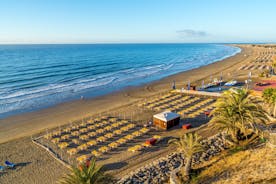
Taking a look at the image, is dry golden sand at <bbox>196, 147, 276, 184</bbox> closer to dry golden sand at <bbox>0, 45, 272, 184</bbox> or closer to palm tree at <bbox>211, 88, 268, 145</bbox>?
palm tree at <bbox>211, 88, 268, 145</bbox>

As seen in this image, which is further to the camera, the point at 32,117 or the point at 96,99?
the point at 96,99

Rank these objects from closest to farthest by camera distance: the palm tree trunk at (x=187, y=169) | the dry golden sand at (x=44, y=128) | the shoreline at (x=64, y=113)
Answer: the palm tree trunk at (x=187, y=169), the dry golden sand at (x=44, y=128), the shoreline at (x=64, y=113)

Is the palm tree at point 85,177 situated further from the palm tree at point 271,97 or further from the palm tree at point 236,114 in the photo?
the palm tree at point 271,97

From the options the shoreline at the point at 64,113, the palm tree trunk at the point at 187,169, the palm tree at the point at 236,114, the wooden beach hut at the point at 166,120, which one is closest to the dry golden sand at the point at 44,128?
the shoreline at the point at 64,113

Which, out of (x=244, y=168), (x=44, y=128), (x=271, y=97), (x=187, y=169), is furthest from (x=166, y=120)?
(x=44, y=128)

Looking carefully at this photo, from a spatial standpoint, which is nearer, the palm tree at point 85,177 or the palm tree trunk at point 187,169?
the palm tree at point 85,177

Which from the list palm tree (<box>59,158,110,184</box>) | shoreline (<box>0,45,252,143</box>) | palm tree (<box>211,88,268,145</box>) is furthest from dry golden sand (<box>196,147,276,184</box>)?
shoreline (<box>0,45,252,143</box>)

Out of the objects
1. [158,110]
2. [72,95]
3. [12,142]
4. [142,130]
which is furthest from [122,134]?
[72,95]

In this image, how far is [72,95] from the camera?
36.3 meters

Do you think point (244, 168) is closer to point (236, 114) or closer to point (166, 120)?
point (236, 114)

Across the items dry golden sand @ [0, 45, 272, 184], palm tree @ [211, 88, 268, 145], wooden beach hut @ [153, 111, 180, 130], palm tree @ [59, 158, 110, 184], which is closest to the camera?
palm tree @ [59, 158, 110, 184]

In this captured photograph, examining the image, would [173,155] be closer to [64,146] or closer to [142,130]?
[142,130]

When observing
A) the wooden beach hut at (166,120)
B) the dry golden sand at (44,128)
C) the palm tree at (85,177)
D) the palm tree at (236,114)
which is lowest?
the dry golden sand at (44,128)

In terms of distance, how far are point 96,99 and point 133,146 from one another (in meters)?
17.7
